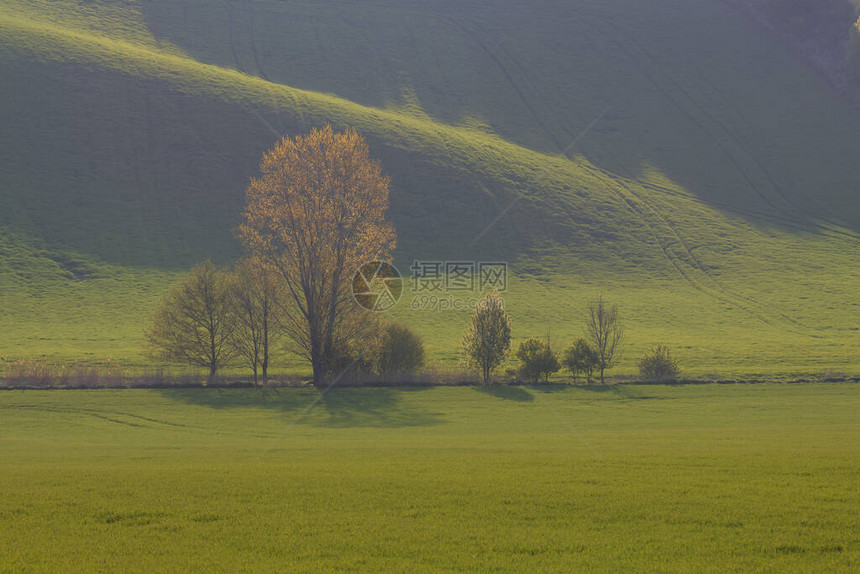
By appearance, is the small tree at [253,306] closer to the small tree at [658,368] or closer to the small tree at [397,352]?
the small tree at [397,352]

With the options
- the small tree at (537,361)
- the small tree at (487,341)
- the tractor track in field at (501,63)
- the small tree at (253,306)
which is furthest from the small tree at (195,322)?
the tractor track in field at (501,63)

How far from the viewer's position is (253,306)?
4488 centimetres

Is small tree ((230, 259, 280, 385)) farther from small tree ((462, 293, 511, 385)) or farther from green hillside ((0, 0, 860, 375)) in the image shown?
small tree ((462, 293, 511, 385))

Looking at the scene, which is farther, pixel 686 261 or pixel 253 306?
pixel 686 261

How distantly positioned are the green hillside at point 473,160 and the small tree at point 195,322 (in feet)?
19.4

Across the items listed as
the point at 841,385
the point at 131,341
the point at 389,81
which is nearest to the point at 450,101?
the point at 389,81

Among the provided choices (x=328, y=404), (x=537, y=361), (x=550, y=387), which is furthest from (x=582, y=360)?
(x=328, y=404)

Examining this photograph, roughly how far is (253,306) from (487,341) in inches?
619

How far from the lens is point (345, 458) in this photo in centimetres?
1994

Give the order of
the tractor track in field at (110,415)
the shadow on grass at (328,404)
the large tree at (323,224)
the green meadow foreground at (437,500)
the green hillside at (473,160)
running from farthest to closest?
the green hillside at (473,160)
the large tree at (323,224)
the shadow on grass at (328,404)
the tractor track in field at (110,415)
the green meadow foreground at (437,500)

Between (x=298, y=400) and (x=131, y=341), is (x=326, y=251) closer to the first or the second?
(x=298, y=400)

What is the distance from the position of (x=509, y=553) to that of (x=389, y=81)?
438 ft

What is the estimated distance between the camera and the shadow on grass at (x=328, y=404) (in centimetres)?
3281

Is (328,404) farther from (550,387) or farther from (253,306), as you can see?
(550,387)
